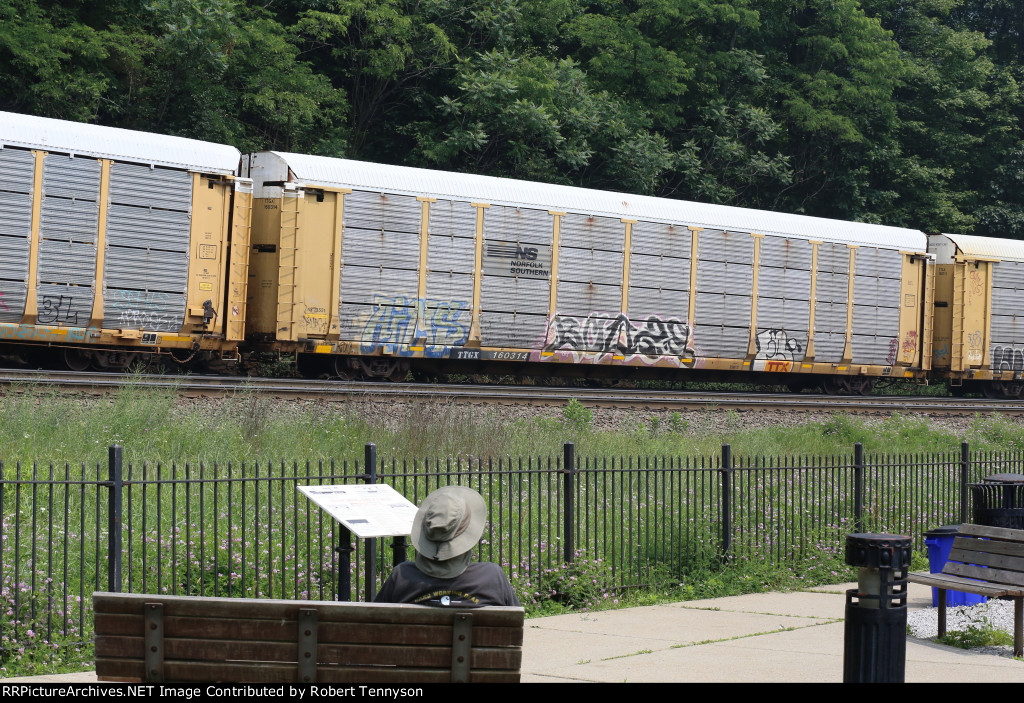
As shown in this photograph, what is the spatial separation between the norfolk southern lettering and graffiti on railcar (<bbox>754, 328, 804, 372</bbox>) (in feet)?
17.9

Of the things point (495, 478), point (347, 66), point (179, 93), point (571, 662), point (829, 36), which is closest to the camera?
point (571, 662)

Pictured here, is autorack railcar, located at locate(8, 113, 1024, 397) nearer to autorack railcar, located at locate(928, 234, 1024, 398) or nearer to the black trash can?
autorack railcar, located at locate(928, 234, 1024, 398)

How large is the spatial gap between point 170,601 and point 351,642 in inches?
28.4

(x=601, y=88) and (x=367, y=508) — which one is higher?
(x=601, y=88)

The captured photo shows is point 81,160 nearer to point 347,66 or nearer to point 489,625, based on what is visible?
point 489,625

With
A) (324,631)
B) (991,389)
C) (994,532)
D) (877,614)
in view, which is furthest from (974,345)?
(324,631)

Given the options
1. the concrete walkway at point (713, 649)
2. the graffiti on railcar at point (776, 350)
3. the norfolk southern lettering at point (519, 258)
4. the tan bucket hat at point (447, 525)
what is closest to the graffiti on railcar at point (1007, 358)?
the graffiti on railcar at point (776, 350)

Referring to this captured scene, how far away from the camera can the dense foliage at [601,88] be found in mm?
29203

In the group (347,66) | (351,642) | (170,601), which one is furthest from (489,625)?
(347,66)

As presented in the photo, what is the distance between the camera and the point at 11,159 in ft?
54.9

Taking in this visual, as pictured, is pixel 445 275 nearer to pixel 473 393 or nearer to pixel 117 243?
pixel 473 393

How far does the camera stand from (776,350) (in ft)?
81.9

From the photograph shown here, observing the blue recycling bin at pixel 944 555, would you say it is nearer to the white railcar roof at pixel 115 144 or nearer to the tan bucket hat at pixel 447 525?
the tan bucket hat at pixel 447 525

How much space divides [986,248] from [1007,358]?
2.68 m
